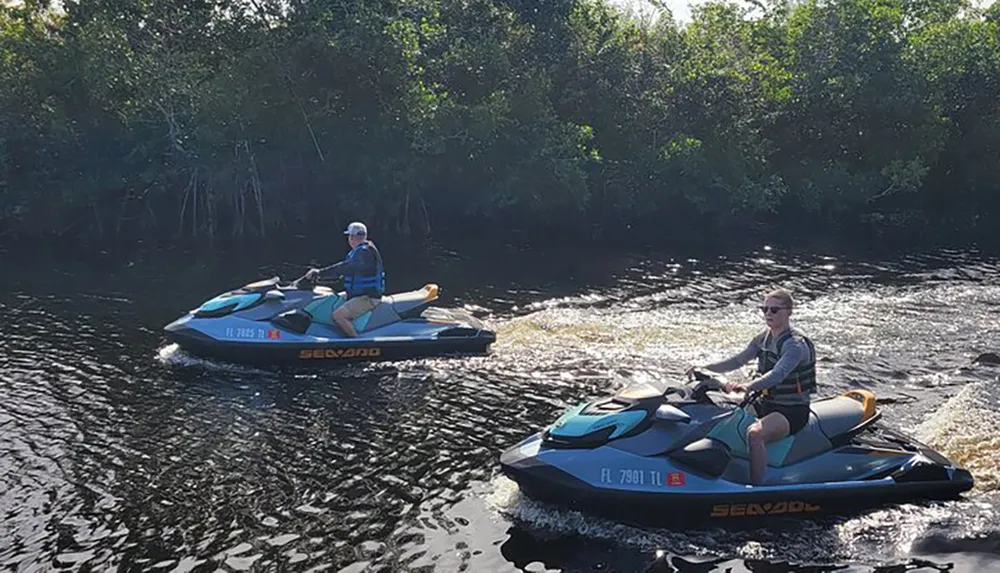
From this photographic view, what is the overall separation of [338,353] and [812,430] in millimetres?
8267

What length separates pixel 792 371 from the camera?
30.6 ft

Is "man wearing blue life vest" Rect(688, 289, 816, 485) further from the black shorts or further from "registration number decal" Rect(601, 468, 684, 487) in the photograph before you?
"registration number decal" Rect(601, 468, 684, 487)

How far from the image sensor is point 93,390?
45.2ft

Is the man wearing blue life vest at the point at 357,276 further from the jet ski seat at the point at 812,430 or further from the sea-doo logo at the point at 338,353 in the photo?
the jet ski seat at the point at 812,430

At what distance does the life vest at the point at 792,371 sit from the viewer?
938cm

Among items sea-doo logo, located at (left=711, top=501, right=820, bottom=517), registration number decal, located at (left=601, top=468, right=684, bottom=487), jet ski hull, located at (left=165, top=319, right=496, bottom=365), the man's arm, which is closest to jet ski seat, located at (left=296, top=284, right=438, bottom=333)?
jet ski hull, located at (left=165, top=319, right=496, bottom=365)

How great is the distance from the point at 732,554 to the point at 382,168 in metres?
24.5

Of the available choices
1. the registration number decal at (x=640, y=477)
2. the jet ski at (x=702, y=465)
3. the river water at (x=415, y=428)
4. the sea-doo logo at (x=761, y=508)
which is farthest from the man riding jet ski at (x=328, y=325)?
the sea-doo logo at (x=761, y=508)

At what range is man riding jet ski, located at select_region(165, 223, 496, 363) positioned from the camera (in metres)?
15.0

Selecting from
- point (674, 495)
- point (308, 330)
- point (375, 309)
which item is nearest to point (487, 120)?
point (375, 309)

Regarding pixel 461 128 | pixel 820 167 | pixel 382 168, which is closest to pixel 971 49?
pixel 820 167

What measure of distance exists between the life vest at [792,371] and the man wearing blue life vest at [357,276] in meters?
7.71

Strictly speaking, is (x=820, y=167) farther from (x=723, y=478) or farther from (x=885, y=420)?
(x=723, y=478)

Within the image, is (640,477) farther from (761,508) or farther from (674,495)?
(761,508)
